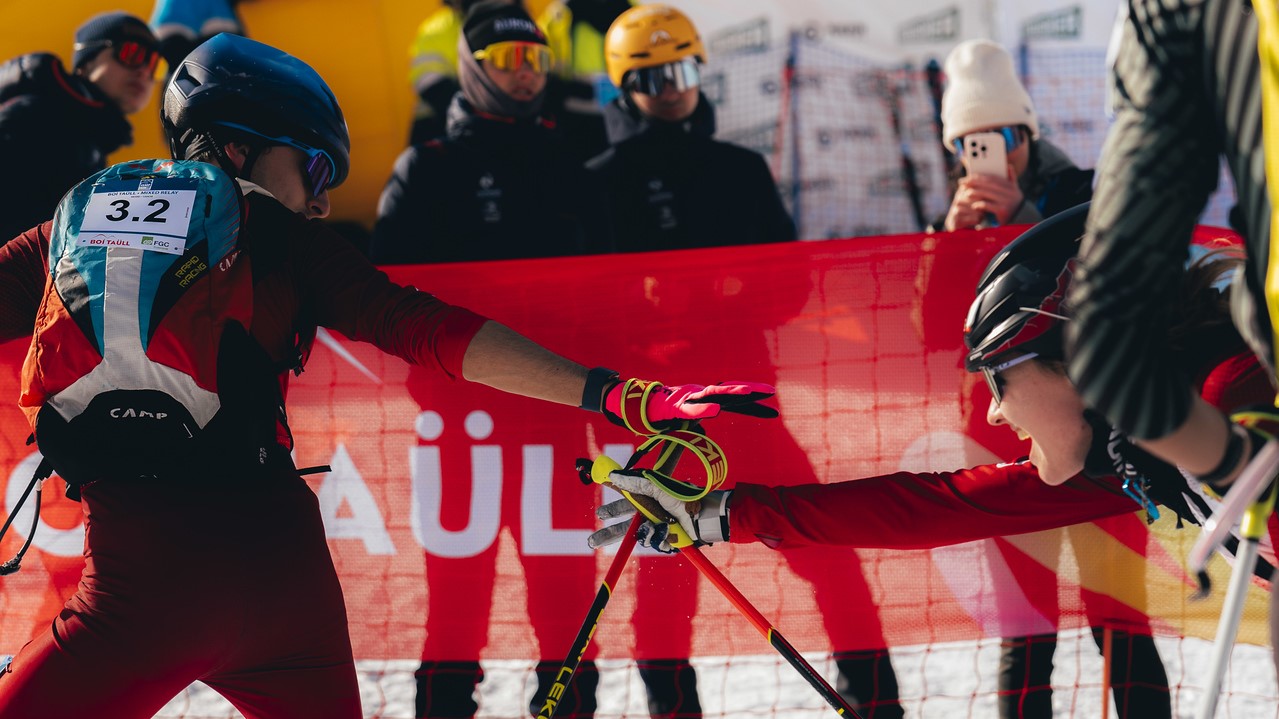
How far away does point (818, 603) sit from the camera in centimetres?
330

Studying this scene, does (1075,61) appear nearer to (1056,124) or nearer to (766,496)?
(1056,124)

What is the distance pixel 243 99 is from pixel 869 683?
224 centimetres

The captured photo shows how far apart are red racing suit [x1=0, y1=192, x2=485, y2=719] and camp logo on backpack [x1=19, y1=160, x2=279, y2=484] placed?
55mm

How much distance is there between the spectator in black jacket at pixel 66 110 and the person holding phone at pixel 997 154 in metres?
3.14

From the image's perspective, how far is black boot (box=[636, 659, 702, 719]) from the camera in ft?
11.3

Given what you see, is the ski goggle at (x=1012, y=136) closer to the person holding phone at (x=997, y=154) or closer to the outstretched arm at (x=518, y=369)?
the person holding phone at (x=997, y=154)

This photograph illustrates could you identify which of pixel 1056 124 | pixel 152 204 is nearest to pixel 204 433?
pixel 152 204

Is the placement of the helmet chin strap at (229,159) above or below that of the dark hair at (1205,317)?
above

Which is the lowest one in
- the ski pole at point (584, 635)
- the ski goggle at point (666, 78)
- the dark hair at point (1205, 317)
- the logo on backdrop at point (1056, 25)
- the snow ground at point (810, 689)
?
the snow ground at point (810, 689)

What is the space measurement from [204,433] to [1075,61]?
6889 mm

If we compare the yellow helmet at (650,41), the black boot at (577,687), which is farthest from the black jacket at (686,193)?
the black boot at (577,687)

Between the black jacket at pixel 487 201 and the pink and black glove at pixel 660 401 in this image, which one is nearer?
the pink and black glove at pixel 660 401

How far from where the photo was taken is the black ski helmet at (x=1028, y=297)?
2.25 meters

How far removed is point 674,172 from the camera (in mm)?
4727
